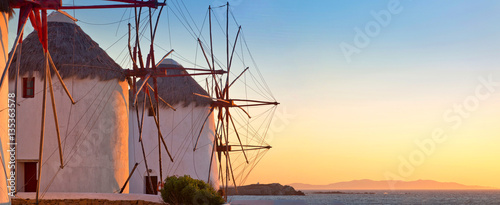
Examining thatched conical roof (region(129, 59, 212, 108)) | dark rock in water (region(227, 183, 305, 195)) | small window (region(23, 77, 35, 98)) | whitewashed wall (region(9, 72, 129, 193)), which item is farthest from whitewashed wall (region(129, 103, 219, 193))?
dark rock in water (region(227, 183, 305, 195))

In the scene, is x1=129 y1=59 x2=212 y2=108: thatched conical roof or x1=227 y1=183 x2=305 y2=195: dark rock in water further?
x1=227 y1=183 x2=305 y2=195: dark rock in water

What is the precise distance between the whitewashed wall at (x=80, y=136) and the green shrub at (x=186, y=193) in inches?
165

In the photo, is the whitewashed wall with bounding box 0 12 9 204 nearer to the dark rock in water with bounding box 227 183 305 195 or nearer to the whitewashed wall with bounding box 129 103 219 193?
the whitewashed wall with bounding box 129 103 219 193

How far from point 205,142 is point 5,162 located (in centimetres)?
1927

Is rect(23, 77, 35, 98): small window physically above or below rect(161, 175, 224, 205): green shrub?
above

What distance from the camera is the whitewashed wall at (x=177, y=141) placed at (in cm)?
3109

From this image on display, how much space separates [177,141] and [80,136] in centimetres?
1004

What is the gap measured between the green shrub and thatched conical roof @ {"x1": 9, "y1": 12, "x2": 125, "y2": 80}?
564cm

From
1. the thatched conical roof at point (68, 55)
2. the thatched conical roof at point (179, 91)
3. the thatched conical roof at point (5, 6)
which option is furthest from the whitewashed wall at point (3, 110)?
the thatched conical roof at point (179, 91)

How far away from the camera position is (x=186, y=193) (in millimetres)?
18578

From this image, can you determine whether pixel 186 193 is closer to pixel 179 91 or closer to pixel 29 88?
pixel 29 88

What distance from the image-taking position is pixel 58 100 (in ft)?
72.5

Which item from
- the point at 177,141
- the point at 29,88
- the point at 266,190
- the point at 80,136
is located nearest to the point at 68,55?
the point at 29,88

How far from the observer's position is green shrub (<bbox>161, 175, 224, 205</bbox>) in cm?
1858
